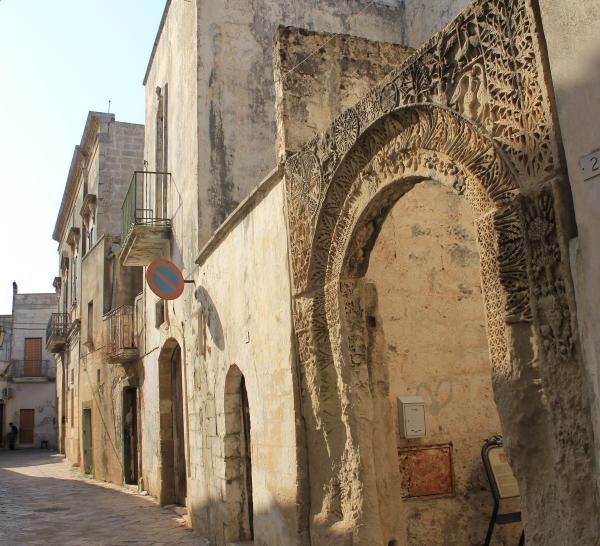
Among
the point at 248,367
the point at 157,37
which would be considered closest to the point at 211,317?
the point at 248,367

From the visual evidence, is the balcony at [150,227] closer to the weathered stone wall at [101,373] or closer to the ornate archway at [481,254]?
the weathered stone wall at [101,373]

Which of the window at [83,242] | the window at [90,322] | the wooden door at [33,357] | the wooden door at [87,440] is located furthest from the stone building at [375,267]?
the wooden door at [33,357]

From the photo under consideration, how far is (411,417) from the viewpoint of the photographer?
519 cm

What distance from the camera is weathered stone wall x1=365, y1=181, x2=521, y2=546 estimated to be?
206 inches

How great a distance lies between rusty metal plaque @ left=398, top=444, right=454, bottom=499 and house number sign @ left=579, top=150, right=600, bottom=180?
3184mm

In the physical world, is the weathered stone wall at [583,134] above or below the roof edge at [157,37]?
below

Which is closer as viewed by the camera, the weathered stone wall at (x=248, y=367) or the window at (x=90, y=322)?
the weathered stone wall at (x=248, y=367)

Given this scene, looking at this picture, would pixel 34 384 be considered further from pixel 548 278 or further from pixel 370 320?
pixel 548 278

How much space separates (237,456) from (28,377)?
105ft

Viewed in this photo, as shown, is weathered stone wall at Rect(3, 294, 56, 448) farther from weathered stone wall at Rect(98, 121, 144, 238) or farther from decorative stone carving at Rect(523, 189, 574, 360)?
decorative stone carving at Rect(523, 189, 574, 360)

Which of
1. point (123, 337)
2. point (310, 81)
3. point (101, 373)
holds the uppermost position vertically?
point (310, 81)

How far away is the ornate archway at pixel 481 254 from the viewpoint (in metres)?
2.69

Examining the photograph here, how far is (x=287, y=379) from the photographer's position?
525 cm

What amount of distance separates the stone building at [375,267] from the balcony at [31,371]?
2710 centimetres
